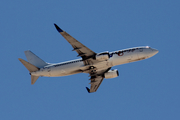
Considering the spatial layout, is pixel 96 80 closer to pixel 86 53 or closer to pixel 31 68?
pixel 86 53

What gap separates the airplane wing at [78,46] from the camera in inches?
2450

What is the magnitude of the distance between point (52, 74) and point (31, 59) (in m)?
7.12

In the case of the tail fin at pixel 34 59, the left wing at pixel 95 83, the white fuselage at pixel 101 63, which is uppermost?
the tail fin at pixel 34 59

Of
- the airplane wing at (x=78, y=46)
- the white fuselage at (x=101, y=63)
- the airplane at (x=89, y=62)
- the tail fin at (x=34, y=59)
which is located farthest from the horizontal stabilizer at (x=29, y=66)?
the airplane wing at (x=78, y=46)

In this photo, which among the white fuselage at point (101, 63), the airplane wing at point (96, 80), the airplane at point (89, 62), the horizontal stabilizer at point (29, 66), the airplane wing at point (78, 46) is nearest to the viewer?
the airplane wing at point (78, 46)

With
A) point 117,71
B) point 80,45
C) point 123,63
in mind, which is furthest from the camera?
point 117,71

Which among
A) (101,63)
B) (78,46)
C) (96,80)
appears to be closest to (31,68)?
(78,46)

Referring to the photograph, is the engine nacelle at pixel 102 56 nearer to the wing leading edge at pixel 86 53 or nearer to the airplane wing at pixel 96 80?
the wing leading edge at pixel 86 53

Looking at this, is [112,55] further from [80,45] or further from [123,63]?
[80,45]

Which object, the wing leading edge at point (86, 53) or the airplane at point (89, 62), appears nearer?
the wing leading edge at point (86, 53)

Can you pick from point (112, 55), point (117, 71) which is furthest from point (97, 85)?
point (112, 55)

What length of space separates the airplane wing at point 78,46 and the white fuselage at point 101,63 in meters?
2.59

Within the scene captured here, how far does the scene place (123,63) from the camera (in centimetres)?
7019

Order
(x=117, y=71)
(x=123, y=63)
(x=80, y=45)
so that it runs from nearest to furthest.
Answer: (x=80, y=45)
(x=123, y=63)
(x=117, y=71)
